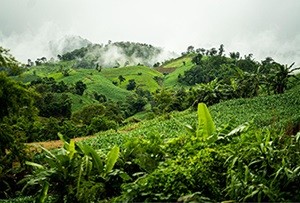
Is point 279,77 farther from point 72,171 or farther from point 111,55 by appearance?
point 111,55

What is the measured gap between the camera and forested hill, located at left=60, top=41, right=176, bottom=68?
159762 millimetres

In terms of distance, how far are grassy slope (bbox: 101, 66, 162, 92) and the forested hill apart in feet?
103

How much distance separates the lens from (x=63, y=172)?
8078 mm

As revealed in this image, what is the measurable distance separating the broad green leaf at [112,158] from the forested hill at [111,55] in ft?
475

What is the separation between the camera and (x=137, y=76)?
11356 cm

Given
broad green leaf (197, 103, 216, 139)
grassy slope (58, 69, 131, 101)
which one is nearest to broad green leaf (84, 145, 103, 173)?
broad green leaf (197, 103, 216, 139)

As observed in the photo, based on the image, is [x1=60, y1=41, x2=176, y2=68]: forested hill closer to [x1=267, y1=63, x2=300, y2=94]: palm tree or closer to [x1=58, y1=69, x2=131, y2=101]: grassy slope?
[x1=58, y1=69, x2=131, y2=101]: grassy slope

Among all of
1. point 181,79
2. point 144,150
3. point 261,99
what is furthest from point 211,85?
point 181,79

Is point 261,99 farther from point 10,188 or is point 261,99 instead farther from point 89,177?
point 89,177

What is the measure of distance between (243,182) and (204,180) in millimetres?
756

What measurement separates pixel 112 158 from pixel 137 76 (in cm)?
10570

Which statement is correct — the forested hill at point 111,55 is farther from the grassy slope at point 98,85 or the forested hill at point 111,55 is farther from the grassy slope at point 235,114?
the grassy slope at point 235,114

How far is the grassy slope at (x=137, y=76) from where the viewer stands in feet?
344

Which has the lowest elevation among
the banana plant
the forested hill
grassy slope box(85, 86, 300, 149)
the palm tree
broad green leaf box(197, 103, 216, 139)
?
the banana plant
